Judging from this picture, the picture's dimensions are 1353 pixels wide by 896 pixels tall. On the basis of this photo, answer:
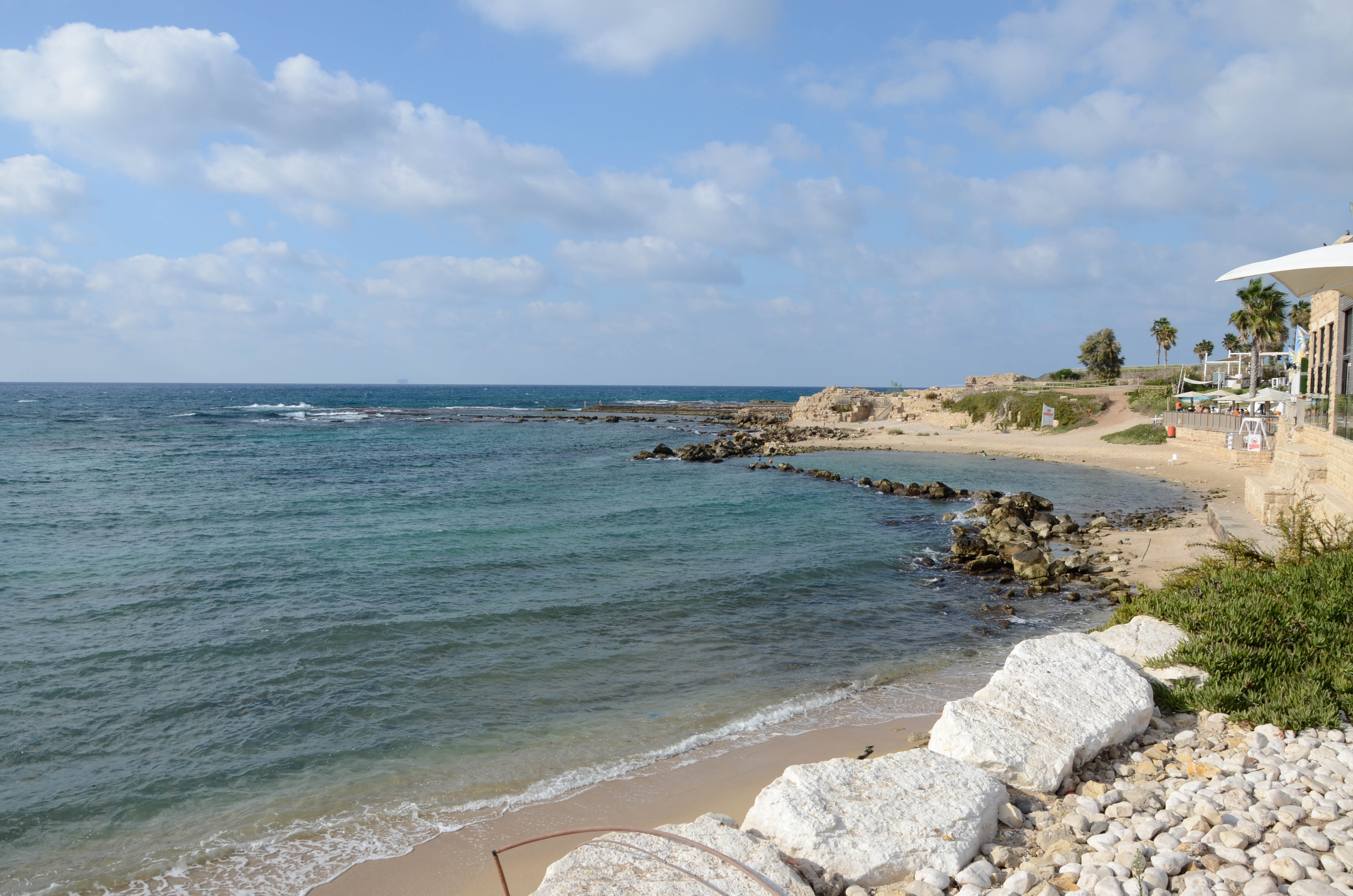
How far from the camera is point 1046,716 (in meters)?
6.59

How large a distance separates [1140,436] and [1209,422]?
6.15 meters

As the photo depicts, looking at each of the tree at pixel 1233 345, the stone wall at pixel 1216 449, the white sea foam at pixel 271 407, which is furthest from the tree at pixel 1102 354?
the white sea foam at pixel 271 407

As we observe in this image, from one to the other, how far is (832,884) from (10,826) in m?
8.33

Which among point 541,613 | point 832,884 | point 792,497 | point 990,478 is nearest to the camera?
point 832,884

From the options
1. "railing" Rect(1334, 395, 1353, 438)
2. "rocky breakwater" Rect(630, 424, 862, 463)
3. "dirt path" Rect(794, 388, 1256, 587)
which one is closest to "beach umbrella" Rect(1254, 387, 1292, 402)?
"dirt path" Rect(794, 388, 1256, 587)

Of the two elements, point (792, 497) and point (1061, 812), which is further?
point (792, 497)

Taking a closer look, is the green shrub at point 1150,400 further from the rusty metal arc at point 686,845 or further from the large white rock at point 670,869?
the rusty metal arc at point 686,845

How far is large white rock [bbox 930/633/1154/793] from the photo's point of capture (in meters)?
6.15

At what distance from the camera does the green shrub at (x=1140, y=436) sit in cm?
4062

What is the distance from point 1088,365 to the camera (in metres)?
77.1

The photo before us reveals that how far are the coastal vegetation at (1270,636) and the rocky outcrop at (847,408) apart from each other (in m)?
55.2

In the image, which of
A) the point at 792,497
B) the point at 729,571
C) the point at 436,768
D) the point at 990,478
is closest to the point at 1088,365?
the point at 990,478

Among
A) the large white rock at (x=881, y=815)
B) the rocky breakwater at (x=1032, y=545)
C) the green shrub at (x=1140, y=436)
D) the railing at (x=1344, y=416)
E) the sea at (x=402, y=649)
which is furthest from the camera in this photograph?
the green shrub at (x=1140, y=436)

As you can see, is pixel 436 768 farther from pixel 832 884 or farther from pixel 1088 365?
pixel 1088 365
